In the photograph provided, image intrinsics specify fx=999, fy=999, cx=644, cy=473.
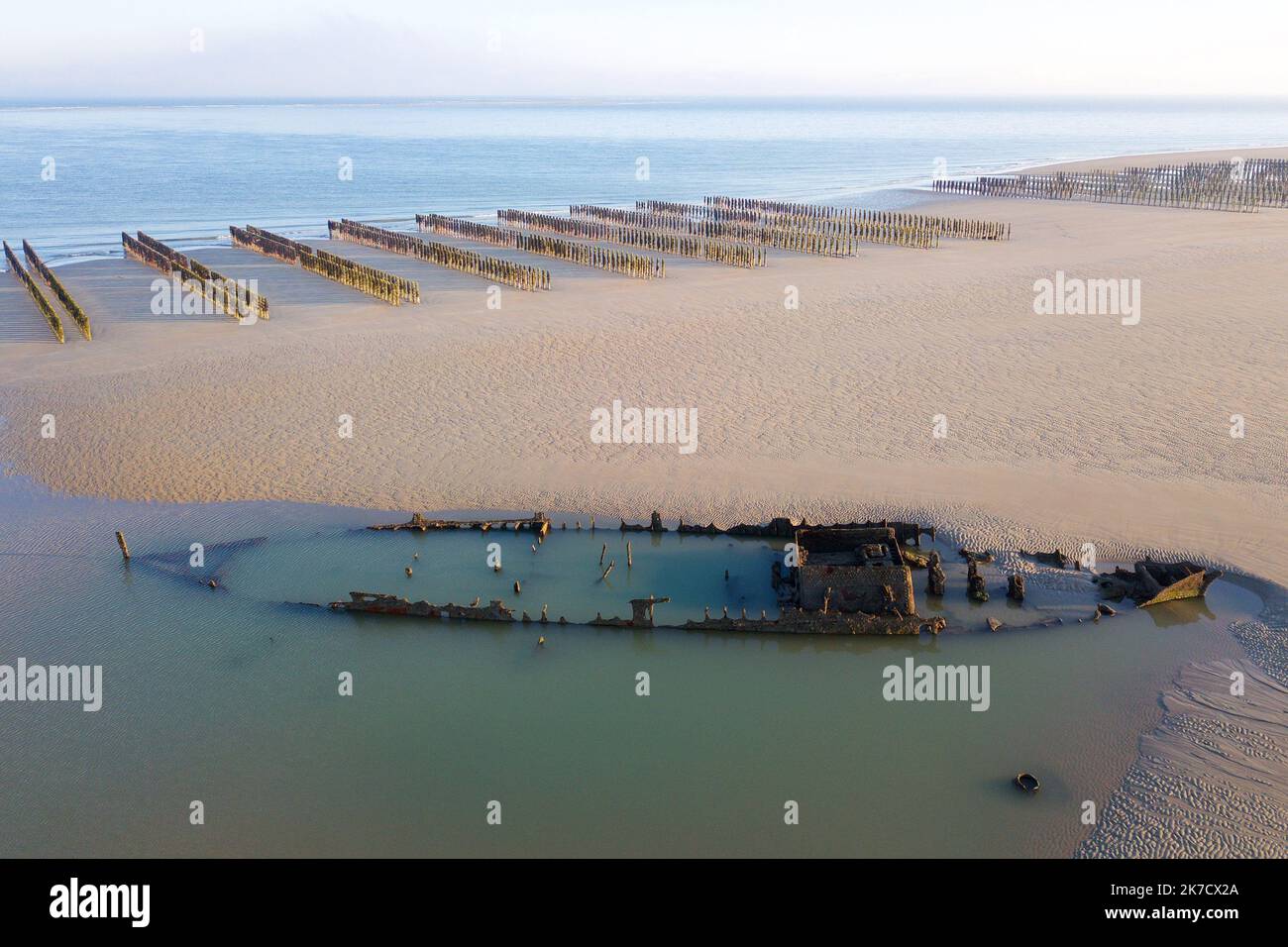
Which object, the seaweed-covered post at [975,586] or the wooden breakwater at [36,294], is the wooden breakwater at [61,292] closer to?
the wooden breakwater at [36,294]

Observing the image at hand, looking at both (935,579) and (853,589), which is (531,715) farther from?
(935,579)

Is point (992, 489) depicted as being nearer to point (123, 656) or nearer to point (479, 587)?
point (479, 587)

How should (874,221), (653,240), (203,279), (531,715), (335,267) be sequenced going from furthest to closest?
(874,221) < (653,240) < (335,267) < (203,279) < (531,715)

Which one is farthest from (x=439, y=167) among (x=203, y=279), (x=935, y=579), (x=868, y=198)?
(x=935, y=579)

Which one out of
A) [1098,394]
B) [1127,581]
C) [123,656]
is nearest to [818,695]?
[1127,581]

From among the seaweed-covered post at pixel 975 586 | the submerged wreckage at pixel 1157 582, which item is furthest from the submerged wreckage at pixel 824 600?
the submerged wreckage at pixel 1157 582

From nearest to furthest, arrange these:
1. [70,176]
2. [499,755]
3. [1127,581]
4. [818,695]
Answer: [499,755]
[818,695]
[1127,581]
[70,176]
